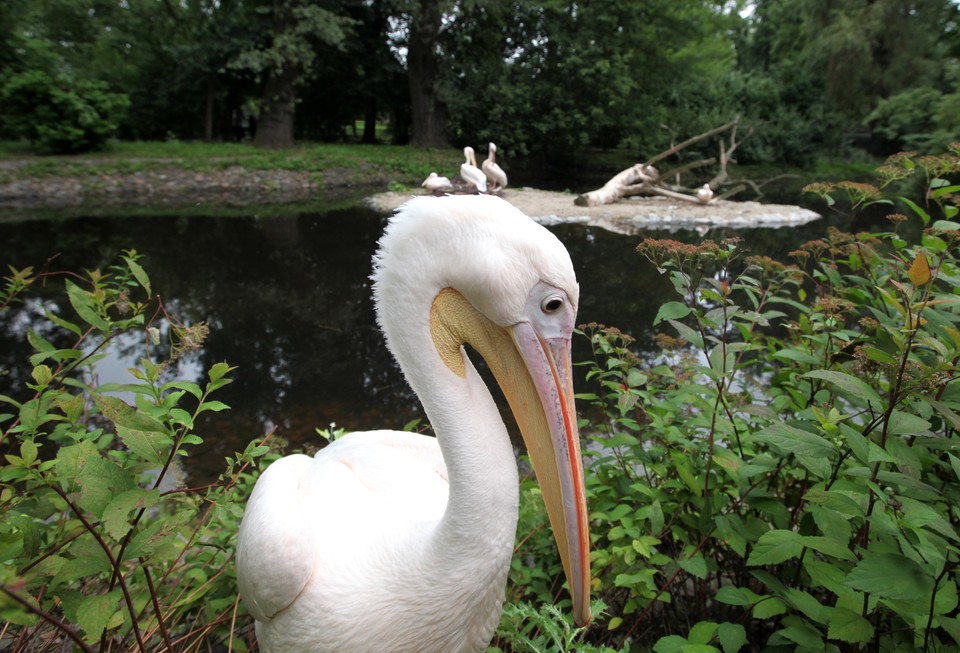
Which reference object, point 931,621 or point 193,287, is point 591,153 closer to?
point 193,287

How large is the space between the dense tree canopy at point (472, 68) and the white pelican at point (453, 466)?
15103 mm

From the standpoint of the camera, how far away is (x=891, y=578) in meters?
0.99

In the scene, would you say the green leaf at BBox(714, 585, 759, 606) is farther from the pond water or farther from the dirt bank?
the dirt bank

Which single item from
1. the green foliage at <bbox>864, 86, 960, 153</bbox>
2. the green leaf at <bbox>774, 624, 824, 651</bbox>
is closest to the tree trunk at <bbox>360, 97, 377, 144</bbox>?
the green foliage at <bbox>864, 86, 960, 153</bbox>

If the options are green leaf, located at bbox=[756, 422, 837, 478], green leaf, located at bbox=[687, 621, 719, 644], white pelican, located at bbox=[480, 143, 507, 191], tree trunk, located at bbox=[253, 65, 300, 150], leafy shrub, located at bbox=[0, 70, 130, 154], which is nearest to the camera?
green leaf, located at bbox=[756, 422, 837, 478]

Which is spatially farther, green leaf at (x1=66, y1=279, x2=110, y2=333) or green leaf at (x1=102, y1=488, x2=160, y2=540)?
green leaf at (x1=66, y1=279, x2=110, y2=333)

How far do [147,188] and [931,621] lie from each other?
14.1 m

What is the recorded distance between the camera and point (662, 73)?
19.1 meters

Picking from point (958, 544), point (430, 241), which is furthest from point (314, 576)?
point (958, 544)

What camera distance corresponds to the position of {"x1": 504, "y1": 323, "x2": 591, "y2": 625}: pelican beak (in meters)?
1.20

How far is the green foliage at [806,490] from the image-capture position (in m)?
1.10

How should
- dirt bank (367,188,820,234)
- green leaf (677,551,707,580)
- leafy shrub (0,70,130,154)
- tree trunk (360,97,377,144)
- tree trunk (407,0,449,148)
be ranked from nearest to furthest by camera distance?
green leaf (677,551,707,580) → dirt bank (367,188,820,234) → leafy shrub (0,70,130,154) → tree trunk (407,0,449,148) → tree trunk (360,97,377,144)

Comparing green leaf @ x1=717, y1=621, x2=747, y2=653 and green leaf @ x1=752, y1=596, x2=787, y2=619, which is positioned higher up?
green leaf @ x1=752, y1=596, x2=787, y2=619

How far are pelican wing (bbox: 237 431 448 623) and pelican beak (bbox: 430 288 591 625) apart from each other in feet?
1.13
